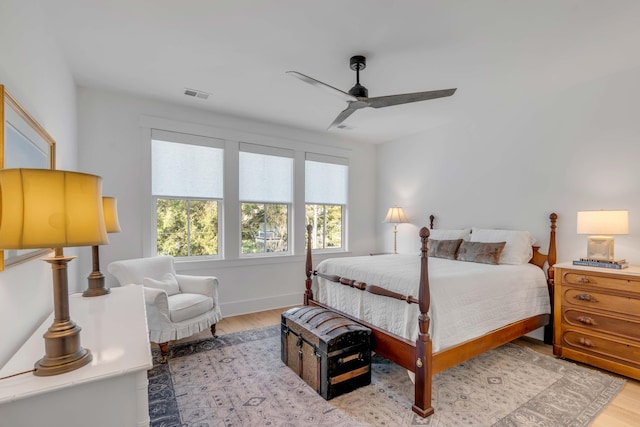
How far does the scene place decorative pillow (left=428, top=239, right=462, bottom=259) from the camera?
12.3ft

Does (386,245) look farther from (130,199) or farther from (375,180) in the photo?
(130,199)

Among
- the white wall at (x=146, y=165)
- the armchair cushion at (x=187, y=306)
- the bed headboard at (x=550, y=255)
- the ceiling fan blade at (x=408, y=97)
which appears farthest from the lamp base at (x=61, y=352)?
the bed headboard at (x=550, y=255)

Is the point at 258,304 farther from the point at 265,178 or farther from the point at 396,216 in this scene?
the point at 396,216

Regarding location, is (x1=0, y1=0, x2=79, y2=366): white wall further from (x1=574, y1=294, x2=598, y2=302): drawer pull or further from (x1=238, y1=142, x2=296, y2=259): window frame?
(x1=574, y1=294, x2=598, y2=302): drawer pull

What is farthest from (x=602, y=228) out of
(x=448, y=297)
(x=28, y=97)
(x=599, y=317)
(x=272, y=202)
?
(x=28, y=97)

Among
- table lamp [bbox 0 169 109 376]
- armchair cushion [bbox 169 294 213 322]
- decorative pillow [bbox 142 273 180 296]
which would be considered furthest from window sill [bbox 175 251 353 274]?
table lamp [bbox 0 169 109 376]

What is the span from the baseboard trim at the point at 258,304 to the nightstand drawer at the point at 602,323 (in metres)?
3.26

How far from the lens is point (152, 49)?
2.58m

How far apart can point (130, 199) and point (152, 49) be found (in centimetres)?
175

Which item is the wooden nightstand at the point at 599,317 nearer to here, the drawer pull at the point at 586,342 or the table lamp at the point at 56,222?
the drawer pull at the point at 586,342

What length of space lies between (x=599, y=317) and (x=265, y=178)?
156 inches

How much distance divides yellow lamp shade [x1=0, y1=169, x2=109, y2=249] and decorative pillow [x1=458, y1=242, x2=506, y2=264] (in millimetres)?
3466

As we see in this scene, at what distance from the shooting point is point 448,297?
231 cm

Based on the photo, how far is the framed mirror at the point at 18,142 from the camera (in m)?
1.31
